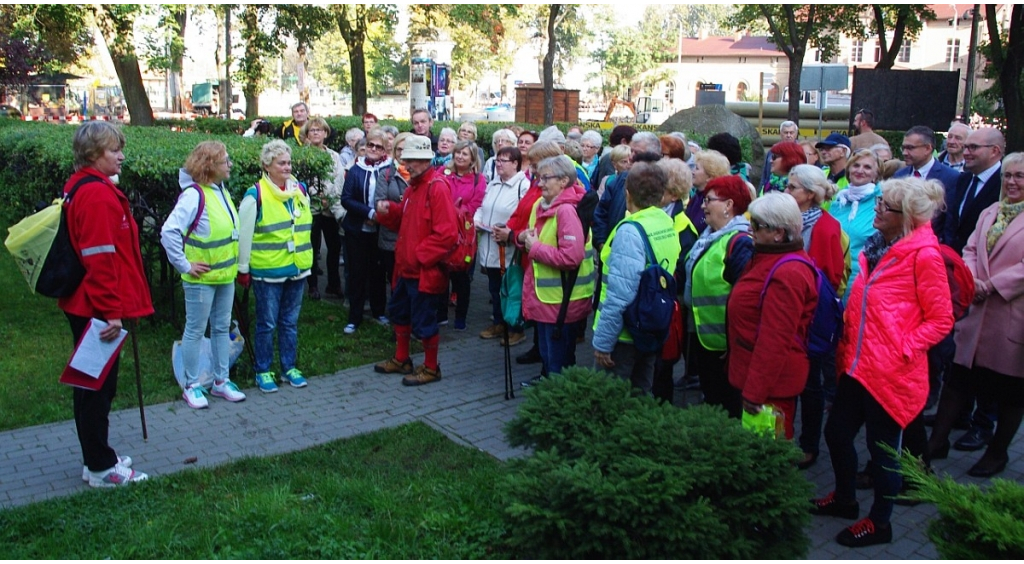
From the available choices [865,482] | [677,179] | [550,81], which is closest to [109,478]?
[677,179]

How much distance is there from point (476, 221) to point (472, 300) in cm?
247

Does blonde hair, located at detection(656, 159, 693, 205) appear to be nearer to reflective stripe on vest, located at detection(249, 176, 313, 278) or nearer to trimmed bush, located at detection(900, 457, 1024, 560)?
reflective stripe on vest, located at detection(249, 176, 313, 278)

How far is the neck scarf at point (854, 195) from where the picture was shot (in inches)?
239

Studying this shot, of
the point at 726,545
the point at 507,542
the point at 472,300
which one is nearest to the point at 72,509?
the point at 507,542

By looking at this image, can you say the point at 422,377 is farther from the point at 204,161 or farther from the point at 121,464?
the point at 121,464

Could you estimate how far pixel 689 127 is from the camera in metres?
17.6

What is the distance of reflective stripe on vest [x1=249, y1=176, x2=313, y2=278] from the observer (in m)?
6.45

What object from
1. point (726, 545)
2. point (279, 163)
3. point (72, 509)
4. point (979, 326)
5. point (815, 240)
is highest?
point (279, 163)

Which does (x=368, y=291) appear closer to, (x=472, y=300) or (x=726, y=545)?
(x=472, y=300)

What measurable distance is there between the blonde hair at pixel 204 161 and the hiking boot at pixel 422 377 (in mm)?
2205

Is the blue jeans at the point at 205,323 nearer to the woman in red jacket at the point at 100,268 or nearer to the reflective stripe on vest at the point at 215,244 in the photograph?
the reflective stripe on vest at the point at 215,244

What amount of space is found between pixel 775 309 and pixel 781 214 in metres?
0.48

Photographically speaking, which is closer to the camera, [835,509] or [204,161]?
[835,509]

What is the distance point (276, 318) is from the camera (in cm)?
679
